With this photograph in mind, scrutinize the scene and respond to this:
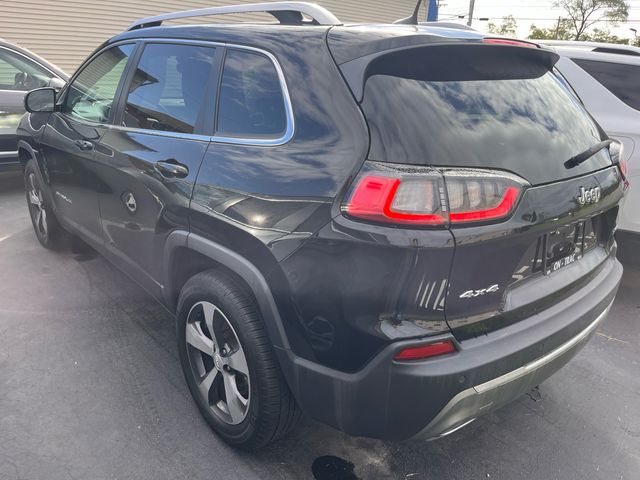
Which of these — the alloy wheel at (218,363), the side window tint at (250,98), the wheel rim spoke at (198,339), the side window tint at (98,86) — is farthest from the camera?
the side window tint at (98,86)

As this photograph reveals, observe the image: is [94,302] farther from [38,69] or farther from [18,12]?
[18,12]

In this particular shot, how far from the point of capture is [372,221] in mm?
1711

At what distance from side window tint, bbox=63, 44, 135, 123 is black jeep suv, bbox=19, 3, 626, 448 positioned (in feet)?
2.47

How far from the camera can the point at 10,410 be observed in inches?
103

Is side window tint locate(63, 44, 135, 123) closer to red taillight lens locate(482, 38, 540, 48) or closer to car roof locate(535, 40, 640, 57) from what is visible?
red taillight lens locate(482, 38, 540, 48)

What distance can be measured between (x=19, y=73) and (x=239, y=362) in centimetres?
549

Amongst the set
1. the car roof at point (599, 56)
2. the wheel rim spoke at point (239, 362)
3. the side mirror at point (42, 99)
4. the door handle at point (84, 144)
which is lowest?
the wheel rim spoke at point (239, 362)

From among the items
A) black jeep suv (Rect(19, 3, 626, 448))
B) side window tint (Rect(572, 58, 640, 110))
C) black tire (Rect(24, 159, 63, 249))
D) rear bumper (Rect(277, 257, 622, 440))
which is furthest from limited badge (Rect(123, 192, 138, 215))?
side window tint (Rect(572, 58, 640, 110))

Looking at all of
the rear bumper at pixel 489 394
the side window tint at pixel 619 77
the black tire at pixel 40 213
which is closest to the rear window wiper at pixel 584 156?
the rear bumper at pixel 489 394

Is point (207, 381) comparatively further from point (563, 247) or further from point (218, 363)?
point (563, 247)

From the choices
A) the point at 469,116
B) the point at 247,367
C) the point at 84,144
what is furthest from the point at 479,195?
the point at 84,144

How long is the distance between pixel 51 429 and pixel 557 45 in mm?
4721

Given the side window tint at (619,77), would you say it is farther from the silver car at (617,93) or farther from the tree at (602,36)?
the tree at (602,36)

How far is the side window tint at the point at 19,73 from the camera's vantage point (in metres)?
5.96
